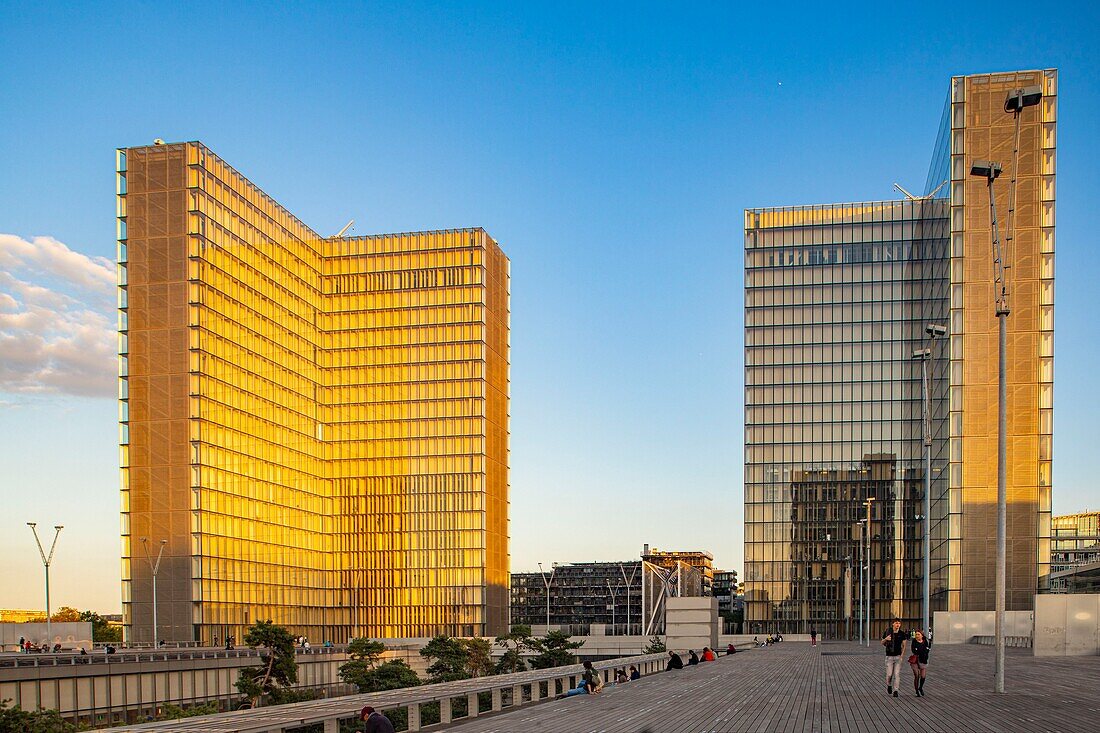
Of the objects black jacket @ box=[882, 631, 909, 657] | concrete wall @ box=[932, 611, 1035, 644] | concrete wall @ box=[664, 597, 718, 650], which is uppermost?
black jacket @ box=[882, 631, 909, 657]

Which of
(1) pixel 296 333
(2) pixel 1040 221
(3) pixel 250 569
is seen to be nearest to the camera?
(2) pixel 1040 221

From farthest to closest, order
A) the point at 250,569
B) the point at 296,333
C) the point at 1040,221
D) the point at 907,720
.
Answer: the point at 296,333 → the point at 250,569 → the point at 1040,221 → the point at 907,720

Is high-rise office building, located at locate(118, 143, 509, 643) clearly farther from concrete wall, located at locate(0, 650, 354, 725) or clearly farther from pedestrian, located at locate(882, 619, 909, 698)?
pedestrian, located at locate(882, 619, 909, 698)

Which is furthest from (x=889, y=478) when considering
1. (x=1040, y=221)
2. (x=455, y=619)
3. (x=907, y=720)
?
(x=907, y=720)

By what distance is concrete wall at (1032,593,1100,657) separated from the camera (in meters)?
47.2

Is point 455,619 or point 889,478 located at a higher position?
point 889,478

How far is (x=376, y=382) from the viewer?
431ft

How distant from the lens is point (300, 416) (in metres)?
123

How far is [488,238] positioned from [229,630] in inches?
2240

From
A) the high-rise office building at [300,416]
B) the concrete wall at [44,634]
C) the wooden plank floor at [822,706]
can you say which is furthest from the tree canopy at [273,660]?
the high-rise office building at [300,416]

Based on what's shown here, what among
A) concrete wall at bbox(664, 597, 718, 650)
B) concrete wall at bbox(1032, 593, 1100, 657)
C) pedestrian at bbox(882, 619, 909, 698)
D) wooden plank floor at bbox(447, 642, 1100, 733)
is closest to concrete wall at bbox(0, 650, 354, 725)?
wooden plank floor at bbox(447, 642, 1100, 733)

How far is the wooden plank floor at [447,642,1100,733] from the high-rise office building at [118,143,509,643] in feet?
239

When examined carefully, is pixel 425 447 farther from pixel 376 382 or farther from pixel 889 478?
pixel 889 478

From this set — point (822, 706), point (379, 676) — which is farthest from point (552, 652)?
point (822, 706)
